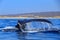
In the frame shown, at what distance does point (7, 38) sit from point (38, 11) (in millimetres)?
512

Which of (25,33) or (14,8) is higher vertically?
(14,8)

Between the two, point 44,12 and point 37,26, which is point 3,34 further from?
point 44,12

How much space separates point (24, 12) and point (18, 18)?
11 centimetres

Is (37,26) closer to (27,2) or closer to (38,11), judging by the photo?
(38,11)

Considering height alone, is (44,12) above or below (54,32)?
above

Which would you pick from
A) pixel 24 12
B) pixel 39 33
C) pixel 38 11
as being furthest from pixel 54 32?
pixel 24 12

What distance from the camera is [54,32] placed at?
185 cm

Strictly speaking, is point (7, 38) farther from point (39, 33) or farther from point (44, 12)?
point (44, 12)

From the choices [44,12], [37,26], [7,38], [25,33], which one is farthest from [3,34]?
[44,12]

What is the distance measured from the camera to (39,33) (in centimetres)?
188

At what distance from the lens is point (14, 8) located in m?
1.93

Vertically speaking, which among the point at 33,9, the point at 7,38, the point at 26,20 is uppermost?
the point at 33,9

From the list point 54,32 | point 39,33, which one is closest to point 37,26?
point 39,33

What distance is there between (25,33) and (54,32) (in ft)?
1.16
